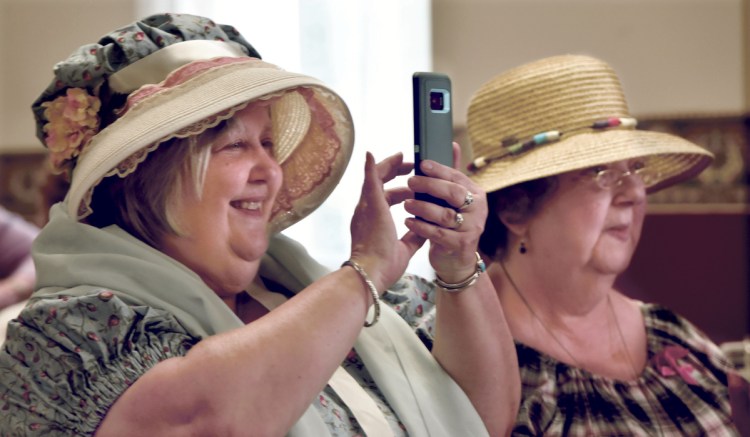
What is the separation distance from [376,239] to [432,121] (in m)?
0.18

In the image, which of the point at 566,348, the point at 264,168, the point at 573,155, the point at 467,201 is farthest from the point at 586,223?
the point at 264,168

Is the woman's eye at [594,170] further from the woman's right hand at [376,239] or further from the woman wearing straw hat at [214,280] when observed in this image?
the woman's right hand at [376,239]

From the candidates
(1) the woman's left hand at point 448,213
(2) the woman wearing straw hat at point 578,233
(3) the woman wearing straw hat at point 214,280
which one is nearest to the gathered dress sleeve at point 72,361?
(3) the woman wearing straw hat at point 214,280

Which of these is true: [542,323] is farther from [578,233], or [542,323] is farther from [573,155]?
[573,155]

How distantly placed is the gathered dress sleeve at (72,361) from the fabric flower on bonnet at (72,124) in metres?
0.23

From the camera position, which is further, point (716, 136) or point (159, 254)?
point (716, 136)

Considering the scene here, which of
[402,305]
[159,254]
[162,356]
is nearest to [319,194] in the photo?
[402,305]

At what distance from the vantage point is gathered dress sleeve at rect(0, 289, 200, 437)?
3.41 ft

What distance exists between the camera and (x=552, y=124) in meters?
1.74

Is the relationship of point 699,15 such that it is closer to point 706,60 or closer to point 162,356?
point 706,60

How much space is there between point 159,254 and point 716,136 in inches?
104

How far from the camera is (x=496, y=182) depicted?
171 centimetres

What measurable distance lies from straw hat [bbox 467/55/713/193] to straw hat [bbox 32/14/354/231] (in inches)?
18.6

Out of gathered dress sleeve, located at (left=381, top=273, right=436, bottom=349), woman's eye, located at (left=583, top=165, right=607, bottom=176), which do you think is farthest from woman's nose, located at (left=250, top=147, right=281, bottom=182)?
woman's eye, located at (left=583, top=165, right=607, bottom=176)
